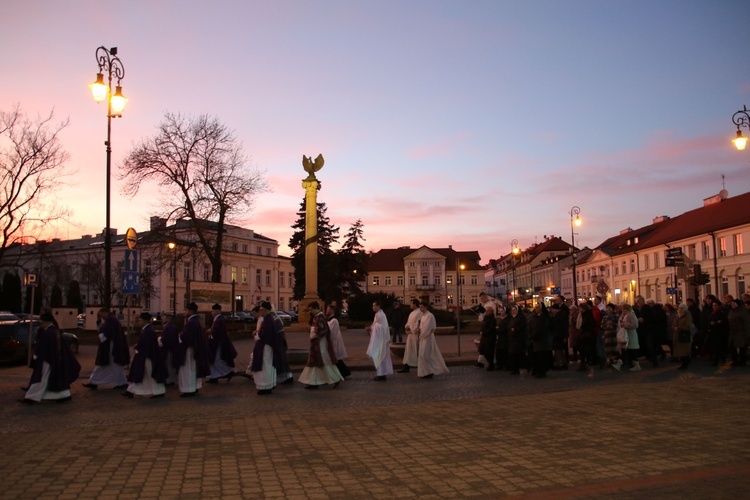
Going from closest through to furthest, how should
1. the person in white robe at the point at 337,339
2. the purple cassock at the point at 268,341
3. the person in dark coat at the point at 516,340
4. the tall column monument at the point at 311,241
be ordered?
the purple cassock at the point at 268,341, the person in white robe at the point at 337,339, the person in dark coat at the point at 516,340, the tall column monument at the point at 311,241

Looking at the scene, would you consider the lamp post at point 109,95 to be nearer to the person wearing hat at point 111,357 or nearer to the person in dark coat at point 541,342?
the person wearing hat at point 111,357

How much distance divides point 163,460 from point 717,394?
9.40 metres

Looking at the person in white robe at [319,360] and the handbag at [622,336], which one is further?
the handbag at [622,336]

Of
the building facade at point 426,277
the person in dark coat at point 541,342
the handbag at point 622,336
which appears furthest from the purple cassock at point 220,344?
the building facade at point 426,277

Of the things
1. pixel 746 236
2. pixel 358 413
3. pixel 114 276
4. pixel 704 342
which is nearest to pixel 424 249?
pixel 114 276

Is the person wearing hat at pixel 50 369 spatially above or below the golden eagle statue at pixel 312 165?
below

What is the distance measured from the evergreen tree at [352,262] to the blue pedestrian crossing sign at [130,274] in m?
60.3

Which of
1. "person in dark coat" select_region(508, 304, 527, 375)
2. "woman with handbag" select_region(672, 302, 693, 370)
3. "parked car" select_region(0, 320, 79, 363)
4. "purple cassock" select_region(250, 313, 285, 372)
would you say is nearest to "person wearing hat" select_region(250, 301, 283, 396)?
"purple cassock" select_region(250, 313, 285, 372)

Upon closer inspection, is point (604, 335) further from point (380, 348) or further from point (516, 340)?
point (380, 348)

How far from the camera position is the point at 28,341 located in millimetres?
19672

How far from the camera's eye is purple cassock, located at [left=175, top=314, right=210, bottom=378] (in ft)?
43.7

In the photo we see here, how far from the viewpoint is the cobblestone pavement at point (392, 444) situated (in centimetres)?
611

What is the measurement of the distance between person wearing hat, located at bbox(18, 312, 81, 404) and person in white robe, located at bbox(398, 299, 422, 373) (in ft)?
25.6

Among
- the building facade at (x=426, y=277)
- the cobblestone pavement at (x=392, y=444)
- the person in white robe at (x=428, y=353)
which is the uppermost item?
the building facade at (x=426, y=277)
